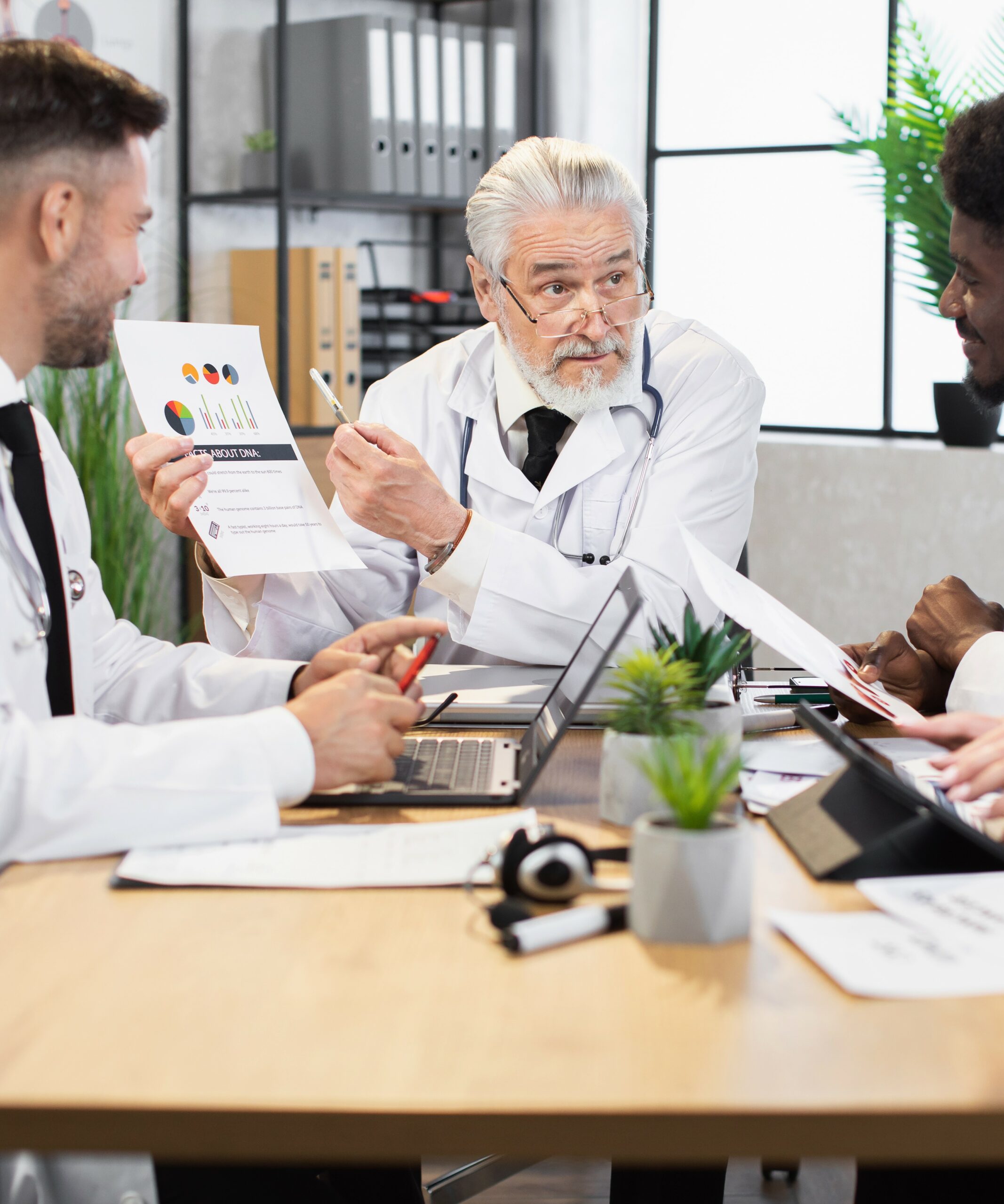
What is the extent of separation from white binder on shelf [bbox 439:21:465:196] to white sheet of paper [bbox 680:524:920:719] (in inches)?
112

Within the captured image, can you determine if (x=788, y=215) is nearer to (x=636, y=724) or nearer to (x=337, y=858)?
(x=636, y=724)

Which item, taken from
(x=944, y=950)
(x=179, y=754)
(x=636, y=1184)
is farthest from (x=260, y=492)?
(x=944, y=950)

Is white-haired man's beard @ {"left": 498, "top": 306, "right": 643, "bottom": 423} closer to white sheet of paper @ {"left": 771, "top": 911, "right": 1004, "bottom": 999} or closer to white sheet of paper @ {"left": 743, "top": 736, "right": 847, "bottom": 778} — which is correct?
white sheet of paper @ {"left": 743, "top": 736, "right": 847, "bottom": 778}

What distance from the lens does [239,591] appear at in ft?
6.39

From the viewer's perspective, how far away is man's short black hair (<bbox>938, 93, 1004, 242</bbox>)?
1.87 m

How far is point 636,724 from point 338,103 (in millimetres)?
3138

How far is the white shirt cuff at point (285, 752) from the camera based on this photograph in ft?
3.84

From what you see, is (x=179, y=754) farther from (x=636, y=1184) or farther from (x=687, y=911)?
(x=636, y=1184)

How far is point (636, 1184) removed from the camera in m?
1.49

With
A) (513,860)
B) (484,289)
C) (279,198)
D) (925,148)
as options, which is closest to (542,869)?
(513,860)

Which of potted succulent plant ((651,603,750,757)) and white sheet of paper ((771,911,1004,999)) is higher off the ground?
potted succulent plant ((651,603,750,757))

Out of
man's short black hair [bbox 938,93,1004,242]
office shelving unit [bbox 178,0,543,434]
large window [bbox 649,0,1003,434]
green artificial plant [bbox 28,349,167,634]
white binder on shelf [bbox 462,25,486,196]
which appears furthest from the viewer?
large window [bbox 649,0,1003,434]

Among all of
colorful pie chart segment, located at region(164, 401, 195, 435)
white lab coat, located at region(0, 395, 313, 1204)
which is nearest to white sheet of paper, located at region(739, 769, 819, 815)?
white lab coat, located at region(0, 395, 313, 1204)

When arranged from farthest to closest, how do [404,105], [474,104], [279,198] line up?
1. [474,104]
2. [404,105]
3. [279,198]
